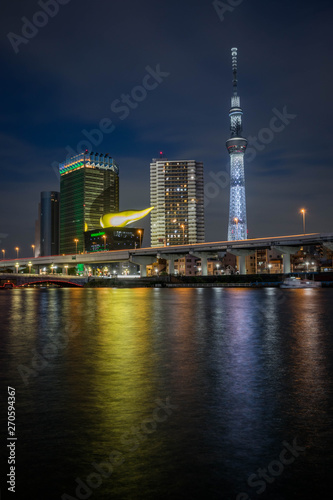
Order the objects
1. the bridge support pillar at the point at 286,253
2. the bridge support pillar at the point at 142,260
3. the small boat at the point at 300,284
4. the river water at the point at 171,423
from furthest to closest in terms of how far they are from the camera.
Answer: the bridge support pillar at the point at 142,260 < the bridge support pillar at the point at 286,253 < the small boat at the point at 300,284 < the river water at the point at 171,423

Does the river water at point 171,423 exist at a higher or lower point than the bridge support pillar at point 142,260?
lower

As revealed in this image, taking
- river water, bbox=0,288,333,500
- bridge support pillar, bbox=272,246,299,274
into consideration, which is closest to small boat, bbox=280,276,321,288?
bridge support pillar, bbox=272,246,299,274

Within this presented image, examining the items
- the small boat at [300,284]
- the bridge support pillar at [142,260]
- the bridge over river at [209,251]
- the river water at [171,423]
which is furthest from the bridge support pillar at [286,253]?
the river water at [171,423]

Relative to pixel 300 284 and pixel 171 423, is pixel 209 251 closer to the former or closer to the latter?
pixel 300 284

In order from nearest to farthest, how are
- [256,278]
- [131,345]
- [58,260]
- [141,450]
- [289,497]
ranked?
[289,497]
[141,450]
[131,345]
[256,278]
[58,260]

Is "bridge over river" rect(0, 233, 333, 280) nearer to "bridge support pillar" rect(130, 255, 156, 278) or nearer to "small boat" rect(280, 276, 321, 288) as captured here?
"bridge support pillar" rect(130, 255, 156, 278)

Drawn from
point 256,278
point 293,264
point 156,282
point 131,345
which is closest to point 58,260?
point 156,282

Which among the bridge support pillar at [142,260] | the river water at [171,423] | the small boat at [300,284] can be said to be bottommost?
the small boat at [300,284]

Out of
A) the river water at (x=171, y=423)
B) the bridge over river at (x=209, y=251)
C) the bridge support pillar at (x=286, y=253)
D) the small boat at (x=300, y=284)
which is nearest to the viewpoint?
the river water at (x=171, y=423)

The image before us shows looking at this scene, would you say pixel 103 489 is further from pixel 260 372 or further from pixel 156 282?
pixel 156 282

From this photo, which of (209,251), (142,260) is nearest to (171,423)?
(209,251)

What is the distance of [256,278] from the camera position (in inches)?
3962

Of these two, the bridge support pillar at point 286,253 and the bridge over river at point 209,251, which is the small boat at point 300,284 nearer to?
the bridge over river at point 209,251

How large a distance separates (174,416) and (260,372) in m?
3.72
